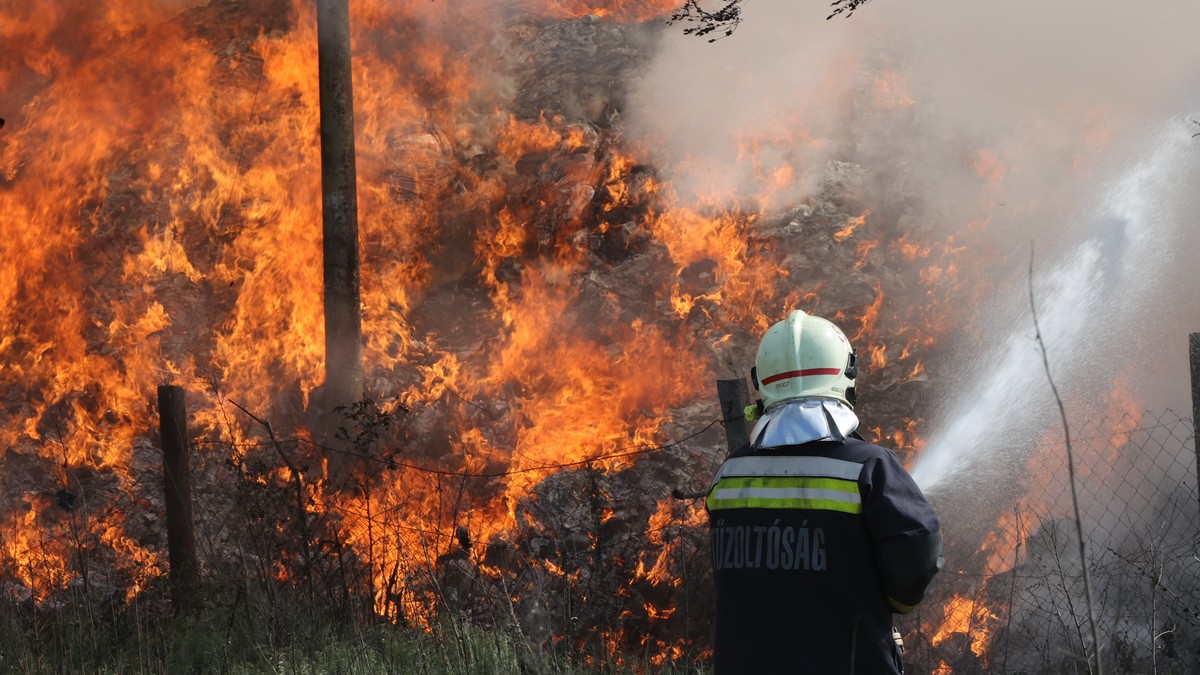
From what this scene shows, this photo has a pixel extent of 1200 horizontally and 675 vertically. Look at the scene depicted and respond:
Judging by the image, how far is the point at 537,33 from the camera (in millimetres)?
14445

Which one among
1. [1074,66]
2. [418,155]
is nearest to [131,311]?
[418,155]

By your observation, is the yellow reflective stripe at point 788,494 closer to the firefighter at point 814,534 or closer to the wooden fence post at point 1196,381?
the firefighter at point 814,534

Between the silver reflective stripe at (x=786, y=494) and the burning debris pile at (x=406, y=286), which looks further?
the burning debris pile at (x=406, y=286)

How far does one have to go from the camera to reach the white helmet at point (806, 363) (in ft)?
10.8

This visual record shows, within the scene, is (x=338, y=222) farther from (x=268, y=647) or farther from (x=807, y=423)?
(x=807, y=423)

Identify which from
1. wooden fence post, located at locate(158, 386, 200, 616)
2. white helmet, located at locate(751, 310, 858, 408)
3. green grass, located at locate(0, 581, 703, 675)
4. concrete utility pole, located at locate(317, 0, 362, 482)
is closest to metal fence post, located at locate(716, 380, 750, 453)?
green grass, located at locate(0, 581, 703, 675)

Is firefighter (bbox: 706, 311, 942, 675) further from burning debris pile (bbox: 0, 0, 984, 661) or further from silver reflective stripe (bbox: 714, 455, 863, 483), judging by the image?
burning debris pile (bbox: 0, 0, 984, 661)

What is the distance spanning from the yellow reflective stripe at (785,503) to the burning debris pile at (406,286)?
17.8ft

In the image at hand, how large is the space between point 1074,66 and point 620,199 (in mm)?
5996

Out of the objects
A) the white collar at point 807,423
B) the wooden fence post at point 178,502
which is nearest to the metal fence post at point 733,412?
the white collar at point 807,423

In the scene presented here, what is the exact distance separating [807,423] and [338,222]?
318 inches

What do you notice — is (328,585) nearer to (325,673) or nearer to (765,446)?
(325,673)

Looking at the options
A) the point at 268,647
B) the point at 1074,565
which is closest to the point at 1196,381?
the point at 1074,565

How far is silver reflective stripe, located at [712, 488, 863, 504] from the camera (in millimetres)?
3033
